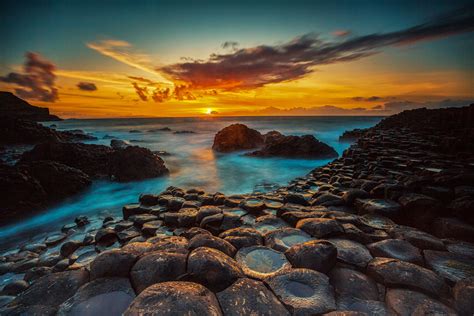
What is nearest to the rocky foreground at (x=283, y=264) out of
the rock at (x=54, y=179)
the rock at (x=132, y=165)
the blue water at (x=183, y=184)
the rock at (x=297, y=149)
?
the blue water at (x=183, y=184)

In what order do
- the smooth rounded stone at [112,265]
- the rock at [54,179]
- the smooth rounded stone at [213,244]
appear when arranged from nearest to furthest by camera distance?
the smooth rounded stone at [112,265]
the smooth rounded stone at [213,244]
the rock at [54,179]

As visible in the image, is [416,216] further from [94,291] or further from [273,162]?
[273,162]

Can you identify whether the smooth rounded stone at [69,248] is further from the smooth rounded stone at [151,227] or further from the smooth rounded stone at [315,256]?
the smooth rounded stone at [315,256]

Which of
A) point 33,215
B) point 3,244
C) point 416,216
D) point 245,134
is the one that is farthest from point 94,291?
point 245,134

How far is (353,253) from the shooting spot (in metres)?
2.37

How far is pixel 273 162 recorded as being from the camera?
12398 mm

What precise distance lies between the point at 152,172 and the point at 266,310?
8.96 metres

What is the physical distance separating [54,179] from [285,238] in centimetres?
811

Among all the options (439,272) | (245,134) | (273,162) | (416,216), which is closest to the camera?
(439,272)

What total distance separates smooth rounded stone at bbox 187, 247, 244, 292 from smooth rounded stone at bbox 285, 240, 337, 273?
0.58 meters

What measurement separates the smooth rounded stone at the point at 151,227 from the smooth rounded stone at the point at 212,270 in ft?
7.37

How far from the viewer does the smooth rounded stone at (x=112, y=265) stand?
2.06 meters

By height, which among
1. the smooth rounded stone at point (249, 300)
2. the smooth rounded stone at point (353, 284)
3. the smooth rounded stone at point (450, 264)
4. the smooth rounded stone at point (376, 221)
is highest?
the smooth rounded stone at point (249, 300)

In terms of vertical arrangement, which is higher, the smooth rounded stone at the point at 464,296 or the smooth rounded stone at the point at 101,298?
the smooth rounded stone at the point at 101,298
